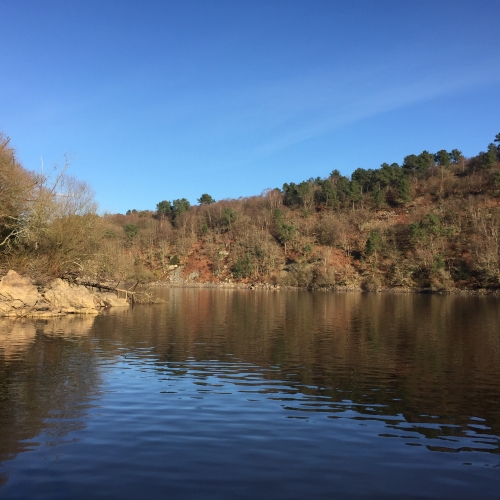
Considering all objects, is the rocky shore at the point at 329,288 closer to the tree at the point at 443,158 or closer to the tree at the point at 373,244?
the tree at the point at 373,244

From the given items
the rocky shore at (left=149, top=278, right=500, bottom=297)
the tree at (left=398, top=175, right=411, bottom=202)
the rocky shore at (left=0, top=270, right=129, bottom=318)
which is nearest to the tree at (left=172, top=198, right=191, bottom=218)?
the rocky shore at (left=149, top=278, right=500, bottom=297)

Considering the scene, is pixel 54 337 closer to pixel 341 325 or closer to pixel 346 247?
pixel 341 325

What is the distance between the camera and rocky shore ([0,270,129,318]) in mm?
31125

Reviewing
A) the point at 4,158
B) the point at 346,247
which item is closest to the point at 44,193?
the point at 4,158

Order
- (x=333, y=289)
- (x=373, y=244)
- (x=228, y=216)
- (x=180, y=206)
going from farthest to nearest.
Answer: (x=180, y=206)
(x=228, y=216)
(x=373, y=244)
(x=333, y=289)

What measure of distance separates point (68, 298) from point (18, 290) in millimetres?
4434

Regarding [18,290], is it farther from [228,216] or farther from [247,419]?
[228,216]

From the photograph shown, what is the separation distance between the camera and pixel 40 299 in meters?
33.1

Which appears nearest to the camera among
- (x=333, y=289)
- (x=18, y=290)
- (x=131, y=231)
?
(x=18, y=290)

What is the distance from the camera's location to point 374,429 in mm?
10156

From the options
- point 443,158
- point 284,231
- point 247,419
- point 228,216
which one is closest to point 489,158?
point 443,158

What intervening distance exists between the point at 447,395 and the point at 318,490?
766cm

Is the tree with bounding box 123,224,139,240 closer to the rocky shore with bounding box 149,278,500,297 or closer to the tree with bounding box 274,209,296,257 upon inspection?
the rocky shore with bounding box 149,278,500,297

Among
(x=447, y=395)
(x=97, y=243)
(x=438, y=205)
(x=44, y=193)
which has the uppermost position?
(x=438, y=205)
